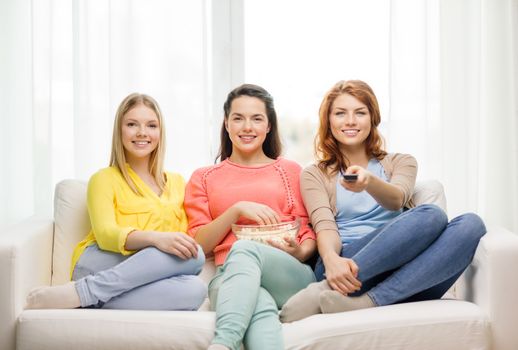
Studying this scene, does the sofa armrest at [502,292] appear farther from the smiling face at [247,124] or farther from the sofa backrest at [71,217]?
the smiling face at [247,124]

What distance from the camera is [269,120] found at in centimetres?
253

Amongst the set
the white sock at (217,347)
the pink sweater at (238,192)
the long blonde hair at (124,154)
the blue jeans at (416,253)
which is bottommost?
the white sock at (217,347)

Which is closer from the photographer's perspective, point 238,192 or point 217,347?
point 217,347

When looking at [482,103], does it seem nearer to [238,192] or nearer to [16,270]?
[238,192]

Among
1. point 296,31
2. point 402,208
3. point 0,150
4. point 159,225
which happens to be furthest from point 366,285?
point 0,150

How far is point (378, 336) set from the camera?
1.86 m

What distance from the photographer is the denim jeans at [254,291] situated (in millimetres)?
1821

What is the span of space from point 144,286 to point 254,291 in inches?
14.8

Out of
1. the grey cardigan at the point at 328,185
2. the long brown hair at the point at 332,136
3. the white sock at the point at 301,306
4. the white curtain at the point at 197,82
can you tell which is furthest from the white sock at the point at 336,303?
the white curtain at the point at 197,82

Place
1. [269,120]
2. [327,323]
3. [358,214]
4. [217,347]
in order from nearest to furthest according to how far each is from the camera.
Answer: [217,347], [327,323], [358,214], [269,120]

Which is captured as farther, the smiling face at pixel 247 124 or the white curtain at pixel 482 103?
the white curtain at pixel 482 103

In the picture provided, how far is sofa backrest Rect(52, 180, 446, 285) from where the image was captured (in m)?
2.38

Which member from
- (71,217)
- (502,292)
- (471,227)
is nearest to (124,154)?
(71,217)

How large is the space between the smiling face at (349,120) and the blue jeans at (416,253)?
0.43m
